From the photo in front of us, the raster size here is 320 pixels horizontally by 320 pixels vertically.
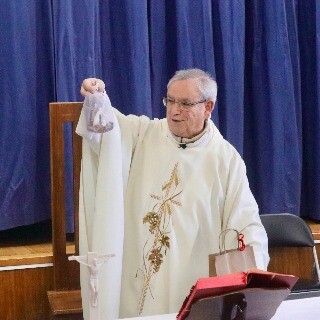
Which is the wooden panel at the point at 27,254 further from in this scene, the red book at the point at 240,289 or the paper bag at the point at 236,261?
the red book at the point at 240,289

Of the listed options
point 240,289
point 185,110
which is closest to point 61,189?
point 185,110

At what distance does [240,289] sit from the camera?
2.13 m

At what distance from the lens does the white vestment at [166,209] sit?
3.32m

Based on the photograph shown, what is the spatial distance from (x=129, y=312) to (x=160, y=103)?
1.32 meters

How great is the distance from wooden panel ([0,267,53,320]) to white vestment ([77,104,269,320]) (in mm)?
417

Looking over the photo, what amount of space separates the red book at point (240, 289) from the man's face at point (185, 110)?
126cm

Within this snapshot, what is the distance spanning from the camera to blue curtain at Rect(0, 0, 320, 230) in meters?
3.80

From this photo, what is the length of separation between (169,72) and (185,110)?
3.33ft

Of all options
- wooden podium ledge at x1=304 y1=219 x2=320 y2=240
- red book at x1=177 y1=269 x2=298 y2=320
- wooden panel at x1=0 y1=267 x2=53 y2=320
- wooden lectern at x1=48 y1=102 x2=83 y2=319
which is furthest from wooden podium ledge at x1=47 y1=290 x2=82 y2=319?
wooden podium ledge at x1=304 y1=219 x2=320 y2=240

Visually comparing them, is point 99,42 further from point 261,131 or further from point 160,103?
point 261,131

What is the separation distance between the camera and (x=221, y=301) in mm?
2131

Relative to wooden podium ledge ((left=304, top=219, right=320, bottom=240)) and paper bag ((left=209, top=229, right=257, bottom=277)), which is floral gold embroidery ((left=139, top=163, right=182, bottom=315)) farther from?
wooden podium ledge ((left=304, top=219, right=320, bottom=240))

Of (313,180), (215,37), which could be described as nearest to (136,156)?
(215,37)

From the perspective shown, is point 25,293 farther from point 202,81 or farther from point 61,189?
point 202,81
